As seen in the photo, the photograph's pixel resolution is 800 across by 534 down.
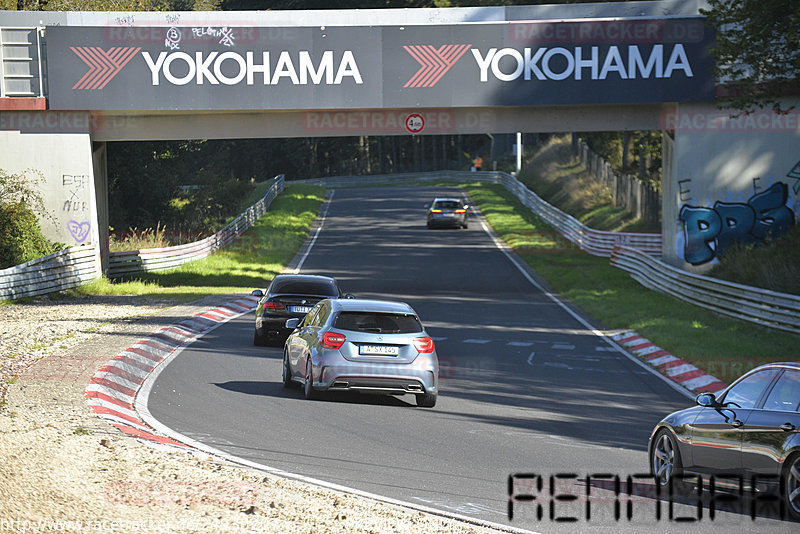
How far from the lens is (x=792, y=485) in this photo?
25.9 ft

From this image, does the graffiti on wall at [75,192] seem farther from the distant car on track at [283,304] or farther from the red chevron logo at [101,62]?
the distant car on track at [283,304]

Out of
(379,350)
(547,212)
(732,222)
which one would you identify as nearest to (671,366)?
(379,350)

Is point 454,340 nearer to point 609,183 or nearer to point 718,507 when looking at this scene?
point 718,507

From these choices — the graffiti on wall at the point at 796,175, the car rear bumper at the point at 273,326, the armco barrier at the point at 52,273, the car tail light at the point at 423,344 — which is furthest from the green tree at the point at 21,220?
the graffiti on wall at the point at 796,175

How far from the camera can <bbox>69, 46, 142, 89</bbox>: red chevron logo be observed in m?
29.3

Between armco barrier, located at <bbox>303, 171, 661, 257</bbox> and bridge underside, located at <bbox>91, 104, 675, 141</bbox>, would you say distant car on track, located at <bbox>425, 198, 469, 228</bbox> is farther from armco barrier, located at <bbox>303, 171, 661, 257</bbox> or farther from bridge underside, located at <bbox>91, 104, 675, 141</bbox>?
bridge underside, located at <bbox>91, 104, 675, 141</bbox>

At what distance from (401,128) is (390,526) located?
2357 centimetres

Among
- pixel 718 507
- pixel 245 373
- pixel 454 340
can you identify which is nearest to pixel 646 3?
pixel 454 340

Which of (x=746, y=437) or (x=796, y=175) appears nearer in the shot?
(x=746, y=437)

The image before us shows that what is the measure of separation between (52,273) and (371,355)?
1782 cm

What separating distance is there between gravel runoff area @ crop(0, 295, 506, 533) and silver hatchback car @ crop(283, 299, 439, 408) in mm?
3151

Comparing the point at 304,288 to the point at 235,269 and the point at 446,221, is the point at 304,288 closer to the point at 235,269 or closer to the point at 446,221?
the point at 235,269

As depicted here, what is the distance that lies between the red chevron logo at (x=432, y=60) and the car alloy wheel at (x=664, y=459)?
829 inches

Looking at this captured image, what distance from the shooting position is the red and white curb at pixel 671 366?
16.3m
